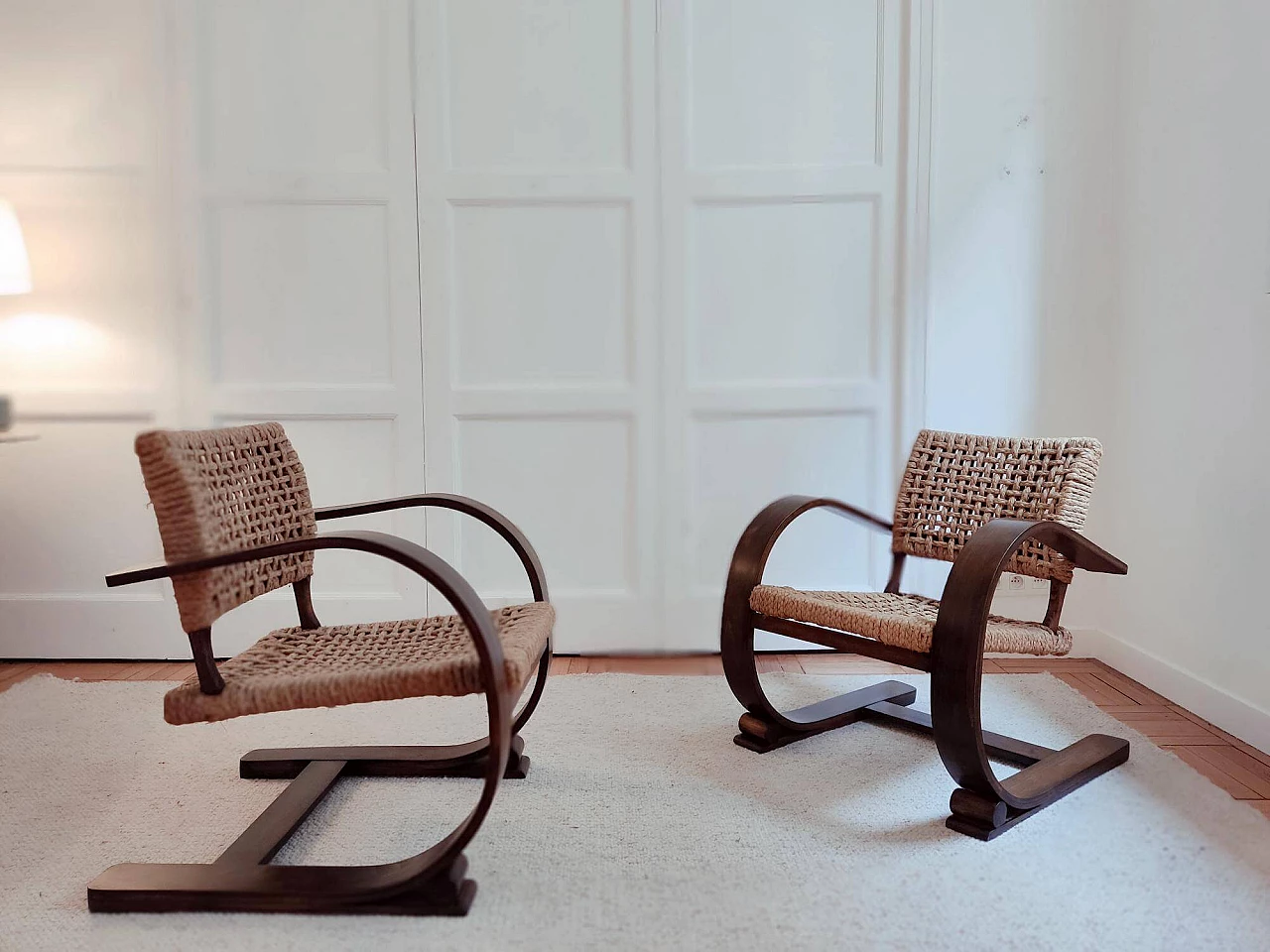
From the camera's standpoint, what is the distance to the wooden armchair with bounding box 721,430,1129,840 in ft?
5.57

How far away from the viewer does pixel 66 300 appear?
290 cm

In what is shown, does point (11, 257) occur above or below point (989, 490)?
above

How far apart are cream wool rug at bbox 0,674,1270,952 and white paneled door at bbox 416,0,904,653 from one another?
679mm

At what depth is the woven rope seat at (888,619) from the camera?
5.92 feet

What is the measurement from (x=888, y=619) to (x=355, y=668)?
0.97 metres

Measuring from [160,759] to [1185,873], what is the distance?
201cm

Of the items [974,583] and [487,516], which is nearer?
[974,583]

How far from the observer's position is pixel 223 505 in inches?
65.5

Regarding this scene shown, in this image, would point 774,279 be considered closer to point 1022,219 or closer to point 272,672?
point 1022,219

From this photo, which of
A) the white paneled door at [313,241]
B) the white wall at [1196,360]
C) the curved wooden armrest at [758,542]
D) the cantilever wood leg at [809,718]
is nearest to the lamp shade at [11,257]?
the white paneled door at [313,241]

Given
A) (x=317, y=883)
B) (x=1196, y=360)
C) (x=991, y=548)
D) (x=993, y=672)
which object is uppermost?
(x=1196, y=360)

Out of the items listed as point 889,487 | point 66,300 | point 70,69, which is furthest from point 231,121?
point 889,487

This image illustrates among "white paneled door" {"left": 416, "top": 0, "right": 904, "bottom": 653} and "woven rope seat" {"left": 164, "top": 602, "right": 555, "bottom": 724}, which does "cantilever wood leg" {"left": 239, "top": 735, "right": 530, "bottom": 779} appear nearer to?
"woven rope seat" {"left": 164, "top": 602, "right": 555, "bottom": 724}

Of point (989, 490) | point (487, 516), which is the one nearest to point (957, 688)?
point (989, 490)
